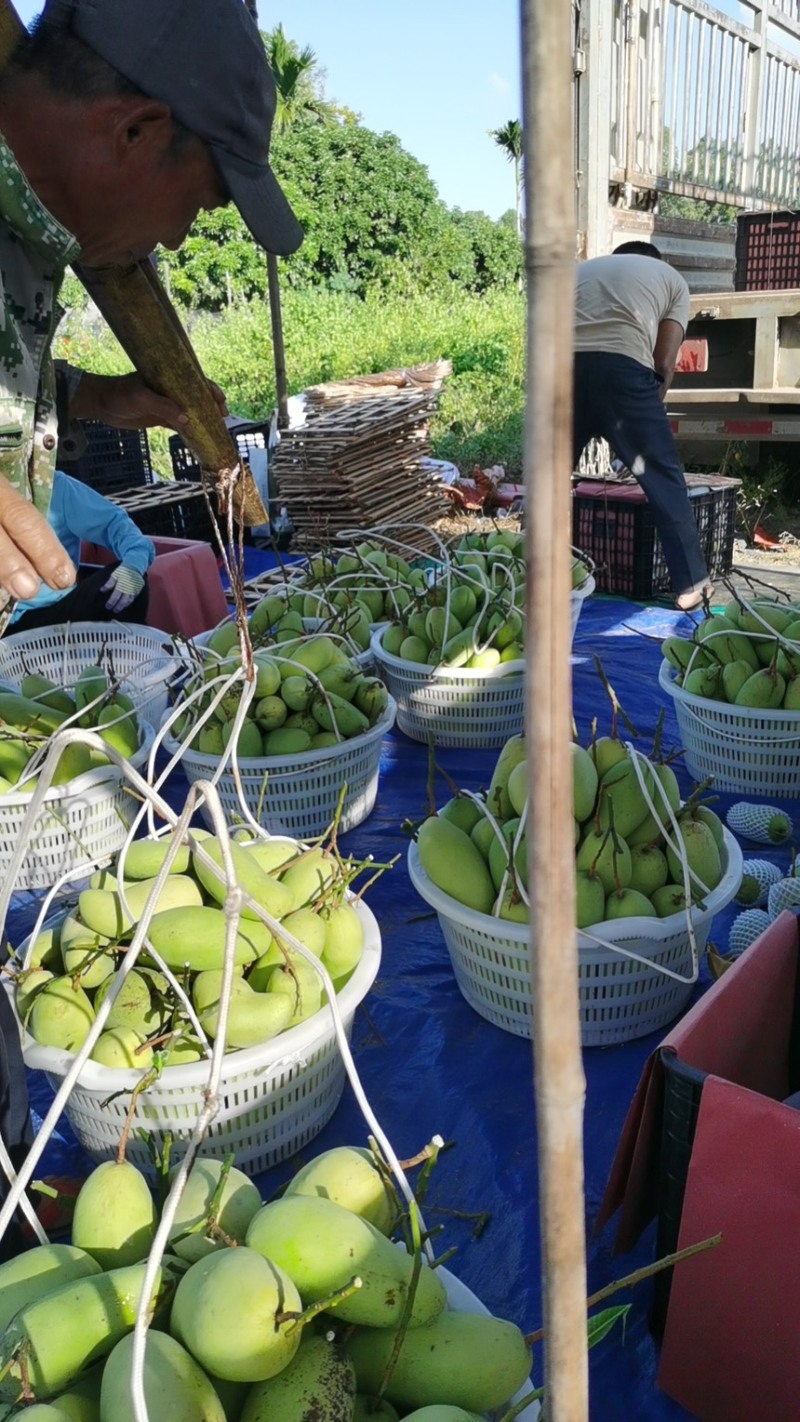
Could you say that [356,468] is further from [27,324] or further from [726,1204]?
[726,1204]

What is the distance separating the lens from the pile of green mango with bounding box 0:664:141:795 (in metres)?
2.02

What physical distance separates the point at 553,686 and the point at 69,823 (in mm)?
1848

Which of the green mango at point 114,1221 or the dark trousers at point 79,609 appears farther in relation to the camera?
the dark trousers at point 79,609

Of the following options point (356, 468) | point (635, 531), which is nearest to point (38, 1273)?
point (635, 531)

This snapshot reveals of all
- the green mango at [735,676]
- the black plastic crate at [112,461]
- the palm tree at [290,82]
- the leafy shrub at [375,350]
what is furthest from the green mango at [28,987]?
the palm tree at [290,82]

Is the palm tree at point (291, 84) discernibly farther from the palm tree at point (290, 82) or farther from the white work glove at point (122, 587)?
the white work glove at point (122, 587)

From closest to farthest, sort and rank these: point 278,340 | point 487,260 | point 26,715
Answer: point 26,715, point 278,340, point 487,260

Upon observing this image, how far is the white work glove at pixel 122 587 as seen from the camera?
320cm

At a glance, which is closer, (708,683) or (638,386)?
(708,683)

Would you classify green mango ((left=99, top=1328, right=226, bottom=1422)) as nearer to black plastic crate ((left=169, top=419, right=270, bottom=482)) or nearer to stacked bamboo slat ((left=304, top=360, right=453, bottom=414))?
black plastic crate ((left=169, top=419, right=270, bottom=482))

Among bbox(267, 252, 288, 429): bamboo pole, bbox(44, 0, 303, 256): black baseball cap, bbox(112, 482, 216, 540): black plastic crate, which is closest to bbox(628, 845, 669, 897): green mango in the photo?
bbox(44, 0, 303, 256): black baseball cap

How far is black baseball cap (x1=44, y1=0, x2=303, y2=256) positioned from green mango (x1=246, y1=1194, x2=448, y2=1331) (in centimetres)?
139

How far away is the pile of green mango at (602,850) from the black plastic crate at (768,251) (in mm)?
4706

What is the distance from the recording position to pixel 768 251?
5.45 metres
